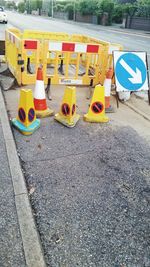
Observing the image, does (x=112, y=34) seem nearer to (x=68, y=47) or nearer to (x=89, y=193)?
(x=68, y=47)

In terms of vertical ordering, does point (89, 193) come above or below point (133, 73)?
below

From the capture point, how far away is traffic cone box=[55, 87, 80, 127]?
4674mm

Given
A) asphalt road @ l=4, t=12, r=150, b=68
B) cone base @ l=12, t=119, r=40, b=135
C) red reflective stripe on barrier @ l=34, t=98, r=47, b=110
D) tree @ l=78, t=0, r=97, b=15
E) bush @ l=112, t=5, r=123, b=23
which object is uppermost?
tree @ l=78, t=0, r=97, b=15

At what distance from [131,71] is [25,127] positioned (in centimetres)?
278

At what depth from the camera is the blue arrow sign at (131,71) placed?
229 inches

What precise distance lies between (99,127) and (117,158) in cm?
107

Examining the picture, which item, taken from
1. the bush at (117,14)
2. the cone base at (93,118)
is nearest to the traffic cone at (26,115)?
the cone base at (93,118)

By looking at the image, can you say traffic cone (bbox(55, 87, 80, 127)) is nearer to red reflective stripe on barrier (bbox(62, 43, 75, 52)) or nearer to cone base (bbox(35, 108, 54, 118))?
cone base (bbox(35, 108, 54, 118))

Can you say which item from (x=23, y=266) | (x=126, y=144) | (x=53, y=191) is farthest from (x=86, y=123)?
(x=23, y=266)

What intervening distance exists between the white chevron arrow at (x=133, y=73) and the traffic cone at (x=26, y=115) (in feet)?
8.03

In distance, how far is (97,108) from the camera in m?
5.04

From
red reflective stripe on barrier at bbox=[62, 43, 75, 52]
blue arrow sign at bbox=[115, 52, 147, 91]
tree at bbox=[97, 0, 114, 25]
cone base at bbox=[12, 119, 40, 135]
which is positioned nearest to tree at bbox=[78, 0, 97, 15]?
tree at bbox=[97, 0, 114, 25]

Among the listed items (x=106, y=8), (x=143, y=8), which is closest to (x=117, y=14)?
(x=106, y=8)

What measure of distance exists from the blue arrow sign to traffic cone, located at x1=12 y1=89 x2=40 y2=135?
2.26 m
